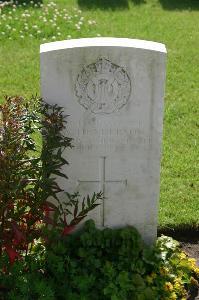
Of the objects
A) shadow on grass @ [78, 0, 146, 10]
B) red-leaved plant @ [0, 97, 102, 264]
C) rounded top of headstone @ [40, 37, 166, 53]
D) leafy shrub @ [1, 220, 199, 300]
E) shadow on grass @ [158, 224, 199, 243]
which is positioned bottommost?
leafy shrub @ [1, 220, 199, 300]

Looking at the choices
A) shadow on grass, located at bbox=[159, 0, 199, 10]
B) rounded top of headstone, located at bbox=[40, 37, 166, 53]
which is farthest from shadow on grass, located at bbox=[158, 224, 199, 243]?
shadow on grass, located at bbox=[159, 0, 199, 10]

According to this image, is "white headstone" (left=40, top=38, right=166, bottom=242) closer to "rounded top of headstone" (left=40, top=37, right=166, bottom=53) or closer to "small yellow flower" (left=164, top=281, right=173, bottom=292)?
"rounded top of headstone" (left=40, top=37, right=166, bottom=53)

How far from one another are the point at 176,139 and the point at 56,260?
9.13 feet

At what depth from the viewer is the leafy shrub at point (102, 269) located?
13.0 ft

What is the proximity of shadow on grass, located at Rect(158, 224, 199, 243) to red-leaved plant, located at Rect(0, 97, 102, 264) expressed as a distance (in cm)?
114

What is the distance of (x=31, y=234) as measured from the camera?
3.97m

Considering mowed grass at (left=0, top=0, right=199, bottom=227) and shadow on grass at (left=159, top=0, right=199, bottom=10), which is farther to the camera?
shadow on grass at (left=159, top=0, right=199, bottom=10)

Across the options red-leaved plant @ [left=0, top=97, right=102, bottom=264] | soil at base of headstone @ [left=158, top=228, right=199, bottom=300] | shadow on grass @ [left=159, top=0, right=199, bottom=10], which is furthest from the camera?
shadow on grass @ [left=159, top=0, right=199, bottom=10]

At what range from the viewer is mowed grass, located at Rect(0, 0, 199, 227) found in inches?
223

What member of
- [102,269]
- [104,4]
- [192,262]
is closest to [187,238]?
[192,262]

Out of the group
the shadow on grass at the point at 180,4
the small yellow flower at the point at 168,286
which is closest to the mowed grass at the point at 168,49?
the shadow on grass at the point at 180,4

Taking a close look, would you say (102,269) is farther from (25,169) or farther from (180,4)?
(180,4)

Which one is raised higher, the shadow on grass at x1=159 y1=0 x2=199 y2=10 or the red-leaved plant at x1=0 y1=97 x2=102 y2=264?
the shadow on grass at x1=159 y1=0 x2=199 y2=10

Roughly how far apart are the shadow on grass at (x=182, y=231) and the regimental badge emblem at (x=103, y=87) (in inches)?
54.6
